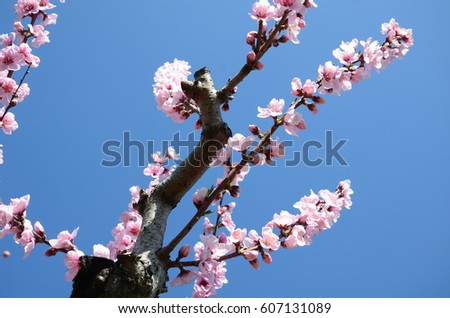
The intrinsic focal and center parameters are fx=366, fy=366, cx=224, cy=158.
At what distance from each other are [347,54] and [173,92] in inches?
66.5

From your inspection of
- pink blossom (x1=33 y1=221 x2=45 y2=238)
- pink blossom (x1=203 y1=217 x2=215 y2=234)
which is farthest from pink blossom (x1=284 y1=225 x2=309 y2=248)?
pink blossom (x1=33 y1=221 x2=45 y2=238)

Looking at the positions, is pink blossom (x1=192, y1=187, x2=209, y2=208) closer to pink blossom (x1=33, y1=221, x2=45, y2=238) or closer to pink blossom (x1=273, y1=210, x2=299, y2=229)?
pink blossom (x1=273, y1=210, x2=299, y2=229)

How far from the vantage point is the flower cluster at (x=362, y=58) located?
10.6 feet

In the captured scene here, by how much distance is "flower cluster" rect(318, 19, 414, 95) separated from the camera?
3.22 meters

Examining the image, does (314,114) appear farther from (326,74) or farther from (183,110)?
(183,110)

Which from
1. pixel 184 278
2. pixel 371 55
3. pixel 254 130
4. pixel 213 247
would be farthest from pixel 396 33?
pixel 184 278

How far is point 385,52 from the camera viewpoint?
3.60 meters

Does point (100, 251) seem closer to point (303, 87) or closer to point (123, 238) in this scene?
point (123, 238)

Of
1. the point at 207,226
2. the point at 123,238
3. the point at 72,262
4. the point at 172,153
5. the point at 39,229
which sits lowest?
the point at 72,262

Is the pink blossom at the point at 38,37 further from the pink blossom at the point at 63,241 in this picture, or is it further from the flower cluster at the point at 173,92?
the pink blossom at the point at 63,241

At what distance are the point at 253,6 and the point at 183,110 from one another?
1150mm

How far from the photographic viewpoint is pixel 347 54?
3.43 meters

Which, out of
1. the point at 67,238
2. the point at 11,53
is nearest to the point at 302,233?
the point at 67,238

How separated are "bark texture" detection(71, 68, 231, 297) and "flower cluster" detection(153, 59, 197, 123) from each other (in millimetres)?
167
